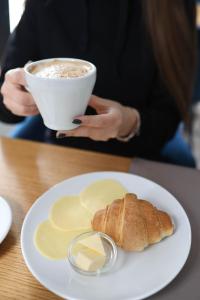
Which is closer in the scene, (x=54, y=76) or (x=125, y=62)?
(x=54, y=76)

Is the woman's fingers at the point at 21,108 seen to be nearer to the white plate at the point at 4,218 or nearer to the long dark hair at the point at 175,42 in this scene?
the white plate at the point at 4,218

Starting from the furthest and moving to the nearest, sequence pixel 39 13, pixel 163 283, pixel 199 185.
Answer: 1. pixel 39 13
2. pixel 199 185
3. pixel 163 283

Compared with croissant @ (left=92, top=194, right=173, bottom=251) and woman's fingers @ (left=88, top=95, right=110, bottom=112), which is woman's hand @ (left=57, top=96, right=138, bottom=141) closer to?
woman's fingers @ (left=88, top=95, right=110, bottom=112)

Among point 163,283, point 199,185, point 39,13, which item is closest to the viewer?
point 163,283

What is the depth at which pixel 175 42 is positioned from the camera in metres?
0.90

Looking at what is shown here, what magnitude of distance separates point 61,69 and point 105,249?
0.91 feet

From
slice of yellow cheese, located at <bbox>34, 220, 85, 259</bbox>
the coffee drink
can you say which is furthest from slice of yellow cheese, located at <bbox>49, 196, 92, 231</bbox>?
the coffee drink

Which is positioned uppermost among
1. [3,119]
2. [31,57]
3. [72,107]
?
[72,107]

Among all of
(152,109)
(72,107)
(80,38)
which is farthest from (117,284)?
(80,38)

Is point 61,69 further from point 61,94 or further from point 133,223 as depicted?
point 133,223

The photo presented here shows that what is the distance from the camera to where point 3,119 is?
938 millimetres

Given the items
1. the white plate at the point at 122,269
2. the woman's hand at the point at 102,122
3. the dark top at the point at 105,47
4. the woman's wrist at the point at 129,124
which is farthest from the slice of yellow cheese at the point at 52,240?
the dark top at the point at 105,47

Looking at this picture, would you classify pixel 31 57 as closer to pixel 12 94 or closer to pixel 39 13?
pixel 39 13

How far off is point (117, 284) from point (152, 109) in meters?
0.58
